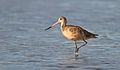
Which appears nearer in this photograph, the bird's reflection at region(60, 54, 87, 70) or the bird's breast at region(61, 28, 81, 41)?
the bird's reflection at region(60, 54, 87, 70)

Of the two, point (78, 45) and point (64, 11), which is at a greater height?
point (64, 11)

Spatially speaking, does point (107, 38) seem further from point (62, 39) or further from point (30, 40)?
point (30, 40)

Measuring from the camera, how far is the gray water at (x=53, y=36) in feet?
38.7

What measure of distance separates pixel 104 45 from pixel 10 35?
294 cm

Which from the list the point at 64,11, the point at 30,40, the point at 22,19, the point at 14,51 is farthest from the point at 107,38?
the point at 64,11

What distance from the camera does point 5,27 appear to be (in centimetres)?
1711

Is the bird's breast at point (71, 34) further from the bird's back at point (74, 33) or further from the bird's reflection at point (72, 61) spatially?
the bird's reflection at point (72, 61)

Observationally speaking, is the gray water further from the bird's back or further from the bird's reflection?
the bird's back

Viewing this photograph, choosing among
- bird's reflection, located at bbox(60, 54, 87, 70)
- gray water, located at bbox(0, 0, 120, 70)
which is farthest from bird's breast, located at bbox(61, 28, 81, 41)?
bird's reflection, located at bbox(60, 54, 87, 70)

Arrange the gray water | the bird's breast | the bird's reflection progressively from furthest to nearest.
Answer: the bird's breast → the gray water → the bird's reflection

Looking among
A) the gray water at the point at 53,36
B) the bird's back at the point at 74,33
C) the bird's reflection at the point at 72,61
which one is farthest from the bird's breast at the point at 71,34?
the bird's reflection at the point at 72,61

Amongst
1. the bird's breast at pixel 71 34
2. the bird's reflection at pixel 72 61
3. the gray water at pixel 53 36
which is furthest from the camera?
the bird's breast at pixel 71 34

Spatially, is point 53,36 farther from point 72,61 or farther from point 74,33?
point 72,61

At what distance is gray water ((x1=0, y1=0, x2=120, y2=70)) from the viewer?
11.8 meters
